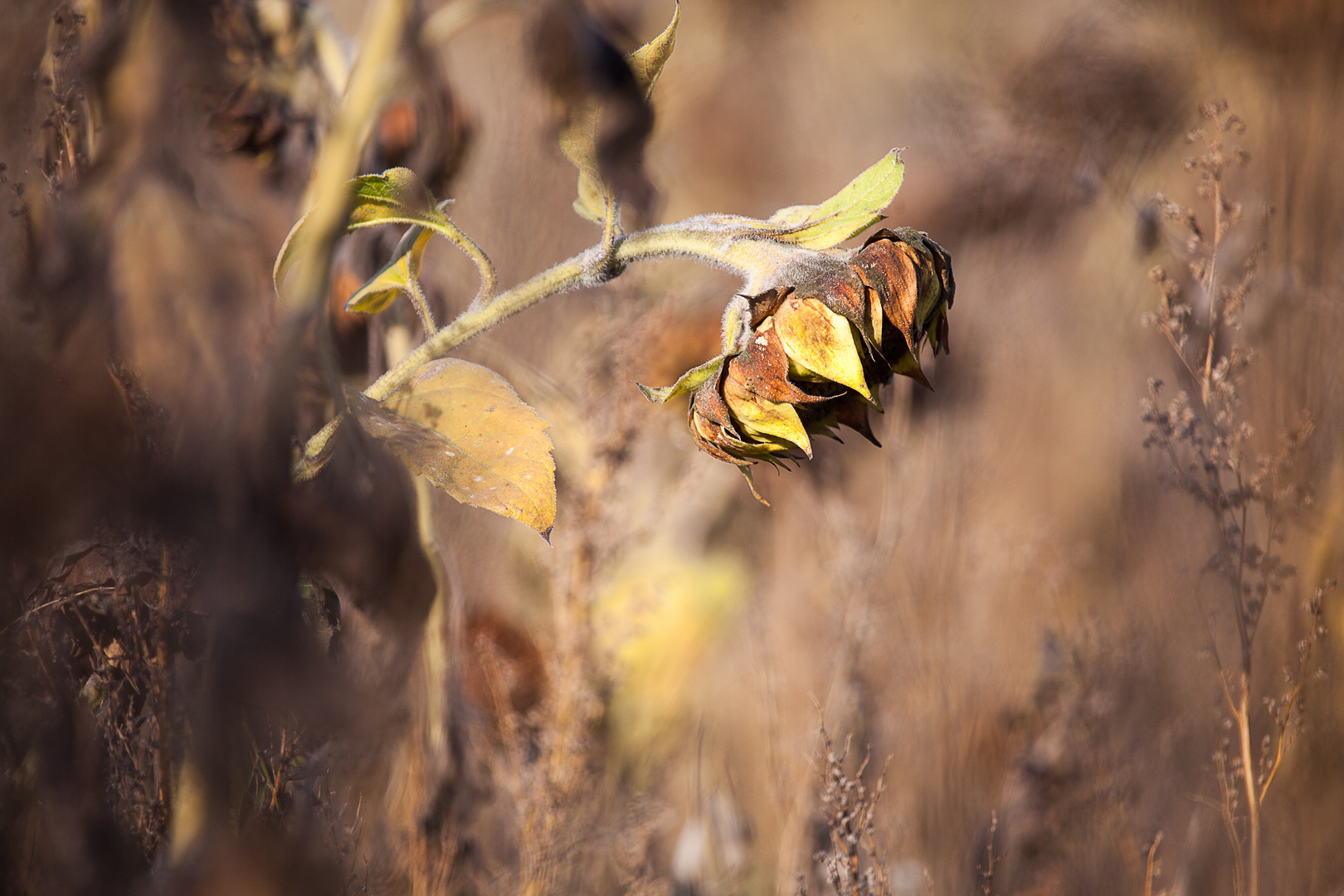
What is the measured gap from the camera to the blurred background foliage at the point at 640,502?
154mm

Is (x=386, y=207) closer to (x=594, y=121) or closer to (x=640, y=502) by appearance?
(x=594, y=121)

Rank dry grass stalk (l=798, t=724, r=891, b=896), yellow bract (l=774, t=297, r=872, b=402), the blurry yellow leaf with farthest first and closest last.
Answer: the blurry yellow leaf, dry grass stalk (l=798, t=724, r=891, b=896), yellow bract (l=774, t=297, r=872, b=402)

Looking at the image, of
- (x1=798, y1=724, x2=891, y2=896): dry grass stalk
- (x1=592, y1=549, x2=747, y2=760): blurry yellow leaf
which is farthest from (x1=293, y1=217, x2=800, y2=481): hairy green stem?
(x1=592, y1=549, x2=747, y2=760): blurry yellow leaf

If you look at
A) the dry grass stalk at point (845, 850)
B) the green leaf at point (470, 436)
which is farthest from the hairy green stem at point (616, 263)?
the dry grass stalk at point (845, 850)

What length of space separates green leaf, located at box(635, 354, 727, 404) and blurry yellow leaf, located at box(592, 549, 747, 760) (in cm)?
Answer: 40

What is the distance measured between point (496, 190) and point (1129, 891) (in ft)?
1.98

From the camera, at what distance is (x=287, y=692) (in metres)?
0.16

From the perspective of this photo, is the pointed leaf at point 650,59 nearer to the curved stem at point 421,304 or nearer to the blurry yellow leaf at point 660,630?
the curved stem at point 421,304

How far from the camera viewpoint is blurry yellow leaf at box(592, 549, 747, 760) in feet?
1.86

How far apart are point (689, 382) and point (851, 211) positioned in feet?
0.15

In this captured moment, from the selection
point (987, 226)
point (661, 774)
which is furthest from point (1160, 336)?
point (661, 774)

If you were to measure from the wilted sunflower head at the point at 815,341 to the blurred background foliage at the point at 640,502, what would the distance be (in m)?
0.09

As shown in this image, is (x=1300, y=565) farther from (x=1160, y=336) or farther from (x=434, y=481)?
(x=434, y=481)

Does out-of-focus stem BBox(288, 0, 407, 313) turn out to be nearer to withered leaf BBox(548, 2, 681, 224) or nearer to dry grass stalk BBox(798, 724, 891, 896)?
withered leaf BBox(548, 2, 681, 224)
